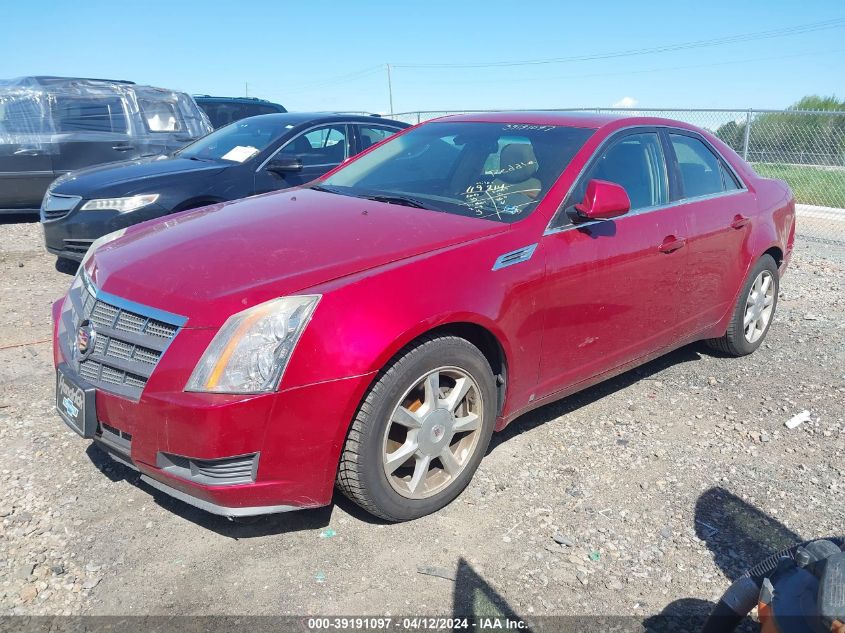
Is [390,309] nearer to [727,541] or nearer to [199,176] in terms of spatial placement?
[727,541]

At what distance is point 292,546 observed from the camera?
9.30ft

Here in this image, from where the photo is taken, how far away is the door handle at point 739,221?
453 cm

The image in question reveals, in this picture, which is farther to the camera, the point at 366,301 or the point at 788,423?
the point at 788,423

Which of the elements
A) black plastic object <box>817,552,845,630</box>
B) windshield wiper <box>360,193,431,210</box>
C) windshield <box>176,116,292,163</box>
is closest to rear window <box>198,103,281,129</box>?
windshield <box>176,116,292,163</box>

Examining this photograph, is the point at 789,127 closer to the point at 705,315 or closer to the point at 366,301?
the point at 705,315

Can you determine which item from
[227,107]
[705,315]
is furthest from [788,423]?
[227,107]

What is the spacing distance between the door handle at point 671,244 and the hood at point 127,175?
4.20 metres

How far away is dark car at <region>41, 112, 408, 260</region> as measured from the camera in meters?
6.26

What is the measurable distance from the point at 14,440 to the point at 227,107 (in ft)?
37.2

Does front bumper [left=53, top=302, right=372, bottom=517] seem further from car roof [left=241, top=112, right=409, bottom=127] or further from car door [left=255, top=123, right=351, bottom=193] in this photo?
car roof [left=241, top=112, right=409, bottom=127]

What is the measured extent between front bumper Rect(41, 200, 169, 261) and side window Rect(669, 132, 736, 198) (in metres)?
4.25

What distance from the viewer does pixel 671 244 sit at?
396cm

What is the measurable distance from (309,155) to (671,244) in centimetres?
417

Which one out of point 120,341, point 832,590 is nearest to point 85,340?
point 120,341
